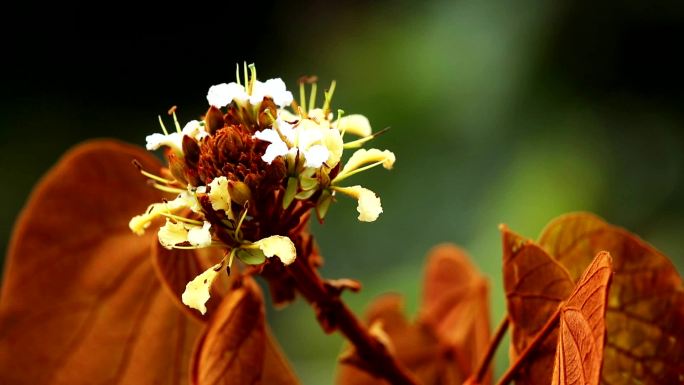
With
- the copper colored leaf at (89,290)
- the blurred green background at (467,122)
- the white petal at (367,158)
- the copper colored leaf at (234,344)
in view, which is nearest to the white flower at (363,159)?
the white petal at (367,158)

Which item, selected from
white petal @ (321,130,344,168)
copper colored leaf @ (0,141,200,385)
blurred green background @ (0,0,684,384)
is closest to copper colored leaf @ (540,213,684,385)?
white petal @ (321,130,344,168)

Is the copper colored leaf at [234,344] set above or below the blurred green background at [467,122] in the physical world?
above

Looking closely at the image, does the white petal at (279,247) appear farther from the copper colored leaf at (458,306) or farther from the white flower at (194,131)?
the copper colored leaf at (458,306)

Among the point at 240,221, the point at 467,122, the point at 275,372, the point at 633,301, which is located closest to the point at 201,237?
the point at 240,221

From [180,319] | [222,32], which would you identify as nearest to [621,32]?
[222,32]

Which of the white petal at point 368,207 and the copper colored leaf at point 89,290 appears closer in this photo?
the white petal at point 368,207

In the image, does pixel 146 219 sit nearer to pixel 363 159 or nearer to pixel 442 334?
pixel 363 159
